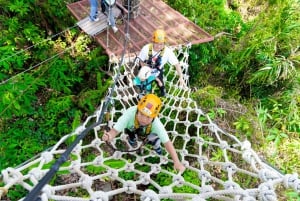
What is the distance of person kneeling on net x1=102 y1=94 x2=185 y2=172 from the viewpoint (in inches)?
96.2

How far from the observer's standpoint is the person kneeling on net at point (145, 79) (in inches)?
120

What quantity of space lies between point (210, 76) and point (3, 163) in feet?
9.06

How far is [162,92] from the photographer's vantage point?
350 centimetres

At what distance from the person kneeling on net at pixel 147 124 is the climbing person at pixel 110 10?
171cm

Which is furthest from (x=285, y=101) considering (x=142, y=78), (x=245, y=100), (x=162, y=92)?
(x=142, y=78)

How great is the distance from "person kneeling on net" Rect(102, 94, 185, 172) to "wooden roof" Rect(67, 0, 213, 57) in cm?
126

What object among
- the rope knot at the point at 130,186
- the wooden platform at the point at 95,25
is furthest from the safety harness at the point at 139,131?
the wooden platform at the point at 95,25

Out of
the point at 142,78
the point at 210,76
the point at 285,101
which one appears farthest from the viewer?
the point at 210,76

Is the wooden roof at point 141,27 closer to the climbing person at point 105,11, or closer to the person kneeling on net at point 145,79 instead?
the climbing person at point 105,11

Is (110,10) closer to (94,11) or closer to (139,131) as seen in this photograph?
(94,11)

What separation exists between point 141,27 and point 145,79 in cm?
134

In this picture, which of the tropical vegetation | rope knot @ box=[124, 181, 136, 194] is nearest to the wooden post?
the tropical vegetation

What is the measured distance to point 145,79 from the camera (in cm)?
314

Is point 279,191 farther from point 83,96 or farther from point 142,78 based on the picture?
point 83,96
